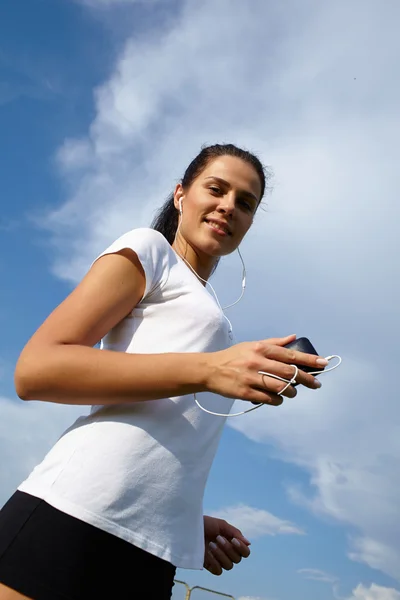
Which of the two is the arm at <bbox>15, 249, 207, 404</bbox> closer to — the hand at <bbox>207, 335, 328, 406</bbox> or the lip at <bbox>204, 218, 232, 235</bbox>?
the hand at <bbox>207, 335, 328, 406</bbox>

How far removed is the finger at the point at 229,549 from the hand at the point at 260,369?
1.03 m

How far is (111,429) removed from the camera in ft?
6.02

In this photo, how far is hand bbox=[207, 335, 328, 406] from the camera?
1.66 meters

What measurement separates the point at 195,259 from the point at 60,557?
1.46m

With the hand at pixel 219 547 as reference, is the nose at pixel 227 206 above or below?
above

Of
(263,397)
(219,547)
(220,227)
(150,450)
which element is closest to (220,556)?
(219,547)

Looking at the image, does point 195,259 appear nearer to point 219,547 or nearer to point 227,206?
point 227,206

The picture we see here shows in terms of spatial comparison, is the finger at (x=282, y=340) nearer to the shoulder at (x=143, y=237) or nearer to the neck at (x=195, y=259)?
the shoulder at (x=143, y=237)

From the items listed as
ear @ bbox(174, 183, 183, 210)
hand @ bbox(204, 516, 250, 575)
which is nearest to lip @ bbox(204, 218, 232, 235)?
ear @ bbox(174, 183, 183, 210)

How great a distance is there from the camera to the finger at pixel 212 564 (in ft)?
7.96

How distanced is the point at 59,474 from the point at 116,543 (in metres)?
0.27

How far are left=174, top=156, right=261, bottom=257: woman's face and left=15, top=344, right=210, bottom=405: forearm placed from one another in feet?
3.37

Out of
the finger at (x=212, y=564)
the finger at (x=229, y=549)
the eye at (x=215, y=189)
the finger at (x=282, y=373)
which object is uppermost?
the eye at (x=215, y=189)

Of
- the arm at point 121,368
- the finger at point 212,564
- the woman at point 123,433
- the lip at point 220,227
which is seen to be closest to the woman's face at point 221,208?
the lip at point 220,227
